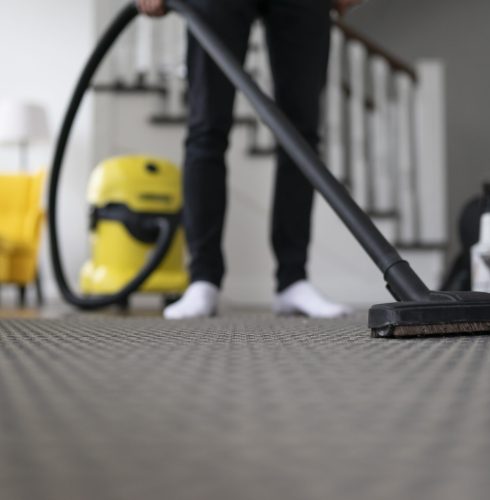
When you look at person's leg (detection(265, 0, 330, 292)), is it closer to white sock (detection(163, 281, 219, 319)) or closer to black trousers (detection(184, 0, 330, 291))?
black trousers (detection(184, 0, 330, 291))

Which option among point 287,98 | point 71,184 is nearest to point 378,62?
point 71,184

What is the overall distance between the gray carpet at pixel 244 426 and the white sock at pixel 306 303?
2.97 feet

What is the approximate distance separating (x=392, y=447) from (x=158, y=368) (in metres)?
0.22

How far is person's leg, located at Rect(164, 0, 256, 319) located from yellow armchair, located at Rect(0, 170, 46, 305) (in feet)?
6.92

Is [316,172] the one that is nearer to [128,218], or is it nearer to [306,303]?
[306,303]

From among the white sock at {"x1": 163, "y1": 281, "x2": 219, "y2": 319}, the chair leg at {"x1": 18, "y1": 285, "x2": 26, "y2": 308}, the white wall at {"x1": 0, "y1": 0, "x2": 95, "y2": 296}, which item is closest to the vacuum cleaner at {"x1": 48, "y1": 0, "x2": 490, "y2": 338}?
the white sock at {"x1": 163, "y1": 281, "x2": 219, "y2": 319}

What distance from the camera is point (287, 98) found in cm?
155

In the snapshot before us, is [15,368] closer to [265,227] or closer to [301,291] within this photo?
[301,291]

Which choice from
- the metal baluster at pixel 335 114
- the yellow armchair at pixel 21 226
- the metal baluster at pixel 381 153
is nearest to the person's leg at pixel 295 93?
the metal baluster at pixel 335 114

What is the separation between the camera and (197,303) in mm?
1390

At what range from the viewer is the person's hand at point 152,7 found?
4.54 ft

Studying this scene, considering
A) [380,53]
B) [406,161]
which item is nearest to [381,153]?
[406,161]

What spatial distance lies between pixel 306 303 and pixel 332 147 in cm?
208

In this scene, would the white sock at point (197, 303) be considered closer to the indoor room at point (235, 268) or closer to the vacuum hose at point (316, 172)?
the indoor room at point (235, 268)
